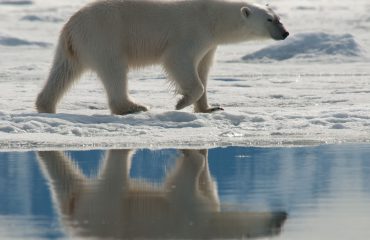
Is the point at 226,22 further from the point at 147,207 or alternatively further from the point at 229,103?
the point at 147,207

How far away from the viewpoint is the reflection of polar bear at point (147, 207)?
14.2ft

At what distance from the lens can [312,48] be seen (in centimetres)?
1848

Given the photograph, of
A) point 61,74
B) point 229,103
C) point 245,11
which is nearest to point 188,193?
point 61,74

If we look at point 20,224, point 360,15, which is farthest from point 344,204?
point 360,15

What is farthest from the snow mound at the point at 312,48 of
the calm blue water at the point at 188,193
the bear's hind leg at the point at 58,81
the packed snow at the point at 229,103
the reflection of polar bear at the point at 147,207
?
the reflection of polar bear at the point at 147,207

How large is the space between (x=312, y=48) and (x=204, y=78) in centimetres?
902

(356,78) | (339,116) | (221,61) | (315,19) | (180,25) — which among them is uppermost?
(180,25)

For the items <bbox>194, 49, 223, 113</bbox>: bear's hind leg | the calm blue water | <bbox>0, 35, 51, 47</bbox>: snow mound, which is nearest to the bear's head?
<bbox>194, 49, 223, 113</bbox>: bear's hind leg

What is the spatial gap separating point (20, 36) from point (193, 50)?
1507 cm

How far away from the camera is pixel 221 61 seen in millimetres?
18609

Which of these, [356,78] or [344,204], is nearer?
[344,204]

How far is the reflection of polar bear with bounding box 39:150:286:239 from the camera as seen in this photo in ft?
14.2

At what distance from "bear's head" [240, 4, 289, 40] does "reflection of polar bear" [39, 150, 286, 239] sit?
329 centimetres

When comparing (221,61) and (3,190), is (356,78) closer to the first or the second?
(221,61)
